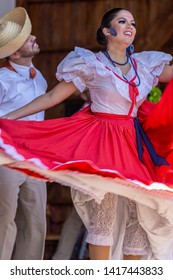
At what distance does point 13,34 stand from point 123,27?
2.61ft

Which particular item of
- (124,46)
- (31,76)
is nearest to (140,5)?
(31,76)

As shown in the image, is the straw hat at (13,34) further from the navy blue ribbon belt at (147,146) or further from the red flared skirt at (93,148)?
the navy blue ribbon belt at (147,146)

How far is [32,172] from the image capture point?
4.05 meters

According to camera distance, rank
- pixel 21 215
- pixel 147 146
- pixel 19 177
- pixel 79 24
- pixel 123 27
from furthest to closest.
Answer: pixel 79 24, pixel 21 215, pixel 19 177, pixel 123 27, pixel 147 146

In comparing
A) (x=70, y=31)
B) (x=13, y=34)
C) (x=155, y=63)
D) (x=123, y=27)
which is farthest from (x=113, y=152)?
(x=70, y=31)

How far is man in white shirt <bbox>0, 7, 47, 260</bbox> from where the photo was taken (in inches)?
185

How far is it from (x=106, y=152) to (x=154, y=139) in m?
0.32

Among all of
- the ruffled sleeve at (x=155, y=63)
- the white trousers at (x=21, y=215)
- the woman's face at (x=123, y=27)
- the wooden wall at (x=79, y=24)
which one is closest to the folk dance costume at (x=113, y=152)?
the ruffled sleeve at (x=155, y=63)

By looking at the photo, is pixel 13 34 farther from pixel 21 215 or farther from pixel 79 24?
pixel 79 24

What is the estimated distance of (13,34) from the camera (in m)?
4.80

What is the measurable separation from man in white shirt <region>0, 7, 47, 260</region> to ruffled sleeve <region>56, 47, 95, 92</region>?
640 mm

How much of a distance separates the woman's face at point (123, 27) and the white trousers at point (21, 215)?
1.02m

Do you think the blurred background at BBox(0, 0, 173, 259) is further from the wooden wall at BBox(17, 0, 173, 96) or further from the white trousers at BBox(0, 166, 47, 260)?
the white trousers at BBox(0, 166, 47, 260)
